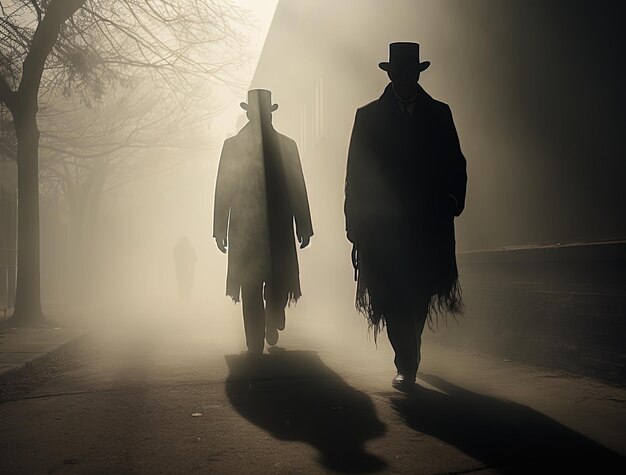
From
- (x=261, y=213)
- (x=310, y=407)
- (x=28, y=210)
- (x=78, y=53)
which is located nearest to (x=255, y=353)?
(x=261, y=213)

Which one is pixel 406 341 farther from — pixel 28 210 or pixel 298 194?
pixel 28 210

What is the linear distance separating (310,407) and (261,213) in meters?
2.87

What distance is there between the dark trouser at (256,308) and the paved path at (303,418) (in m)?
0.22

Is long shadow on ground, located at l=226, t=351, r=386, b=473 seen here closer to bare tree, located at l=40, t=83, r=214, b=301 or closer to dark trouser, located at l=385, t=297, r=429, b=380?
dark trouser, located at l=385, t=297, r=429, b=380

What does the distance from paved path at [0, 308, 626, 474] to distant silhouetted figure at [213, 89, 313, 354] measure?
2.02ft

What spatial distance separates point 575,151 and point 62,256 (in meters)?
28.5

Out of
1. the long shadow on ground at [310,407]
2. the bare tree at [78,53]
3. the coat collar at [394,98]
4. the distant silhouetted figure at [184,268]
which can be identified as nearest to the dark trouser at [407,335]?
the long shadow on ground at [310,407]

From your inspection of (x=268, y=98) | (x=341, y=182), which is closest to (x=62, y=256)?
(x=341, y=182)

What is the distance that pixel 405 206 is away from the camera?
5227 millimetres

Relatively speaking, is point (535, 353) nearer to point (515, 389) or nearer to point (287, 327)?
point (515, 389)

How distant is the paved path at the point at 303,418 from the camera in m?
3.47

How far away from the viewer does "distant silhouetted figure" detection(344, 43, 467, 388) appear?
5.20 meters

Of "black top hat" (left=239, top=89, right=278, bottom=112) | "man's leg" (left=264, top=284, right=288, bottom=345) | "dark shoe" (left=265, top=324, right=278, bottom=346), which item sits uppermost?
"black top hat" (left=239, top=89, right=278, bottom=112)

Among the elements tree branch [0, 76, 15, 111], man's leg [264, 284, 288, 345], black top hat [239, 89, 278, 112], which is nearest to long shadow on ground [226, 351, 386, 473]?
man's leg [264, 284, 288, 345]
